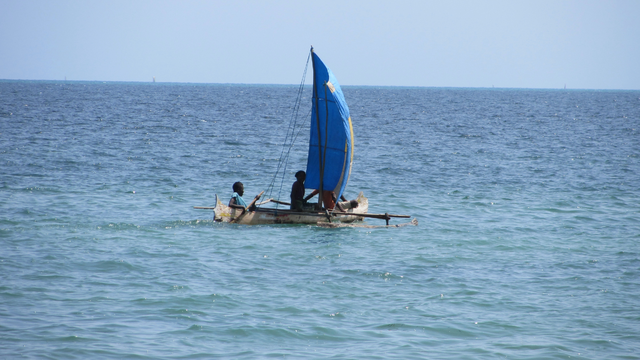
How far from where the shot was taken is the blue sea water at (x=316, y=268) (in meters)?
10.8

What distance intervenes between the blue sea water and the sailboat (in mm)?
460

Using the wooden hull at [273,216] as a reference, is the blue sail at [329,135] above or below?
above

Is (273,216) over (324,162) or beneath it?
beneath

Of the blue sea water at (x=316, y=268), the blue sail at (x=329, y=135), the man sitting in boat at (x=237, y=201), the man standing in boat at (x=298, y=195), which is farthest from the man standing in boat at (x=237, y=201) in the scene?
the blue sail at (x=329, y=135)

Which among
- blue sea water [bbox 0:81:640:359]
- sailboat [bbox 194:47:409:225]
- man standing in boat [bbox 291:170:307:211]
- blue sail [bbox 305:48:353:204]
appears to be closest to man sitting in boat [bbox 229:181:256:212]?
sailboat [bbox 194:47:409:225]

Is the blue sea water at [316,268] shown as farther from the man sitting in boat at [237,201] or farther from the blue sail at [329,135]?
the blue sail at [329,135]

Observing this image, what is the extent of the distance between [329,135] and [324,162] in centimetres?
88

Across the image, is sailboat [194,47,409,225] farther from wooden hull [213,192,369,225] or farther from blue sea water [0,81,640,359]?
blue sea water [0,81,640,359]

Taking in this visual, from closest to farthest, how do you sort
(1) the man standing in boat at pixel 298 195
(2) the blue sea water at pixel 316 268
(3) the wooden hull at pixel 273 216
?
1. (2) the blue sea water at pixel 316 268
2. (3) the wooden hull at pixel 273 216
3. (1) the man standing in boat at pixel 298 195

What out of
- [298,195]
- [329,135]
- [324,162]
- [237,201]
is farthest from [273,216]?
[329,135]

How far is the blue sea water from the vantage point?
35.4 ft

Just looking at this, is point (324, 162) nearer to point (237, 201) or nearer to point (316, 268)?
point (237, 201)

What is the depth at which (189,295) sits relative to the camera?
12711mm

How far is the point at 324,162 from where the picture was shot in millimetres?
19656
